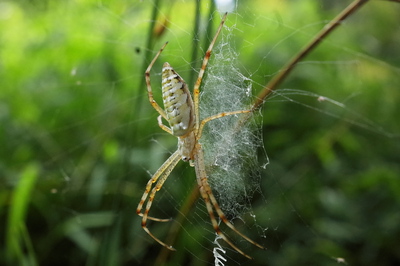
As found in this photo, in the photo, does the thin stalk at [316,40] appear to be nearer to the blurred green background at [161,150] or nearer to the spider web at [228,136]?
the spider web at [228,136]

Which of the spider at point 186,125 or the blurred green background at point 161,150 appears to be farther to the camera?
the blurred green background at point 161,150

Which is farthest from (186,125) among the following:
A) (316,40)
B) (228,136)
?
(316,40)

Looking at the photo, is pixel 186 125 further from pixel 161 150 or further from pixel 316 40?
pixel 161 150

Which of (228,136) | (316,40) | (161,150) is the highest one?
(316,40)

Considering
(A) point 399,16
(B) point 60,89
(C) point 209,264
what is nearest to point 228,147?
(C) point 209,264

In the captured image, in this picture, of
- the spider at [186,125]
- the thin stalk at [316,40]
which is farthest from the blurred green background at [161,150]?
the thin stalk at [316,40]
